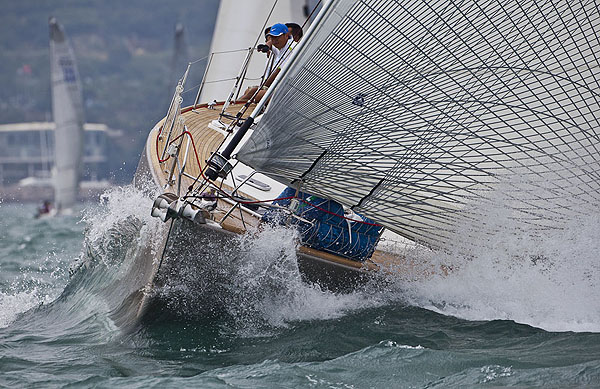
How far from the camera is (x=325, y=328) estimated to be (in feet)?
14.3

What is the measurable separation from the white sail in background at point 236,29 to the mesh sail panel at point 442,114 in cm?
357

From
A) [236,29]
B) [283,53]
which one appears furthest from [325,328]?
[236,29]

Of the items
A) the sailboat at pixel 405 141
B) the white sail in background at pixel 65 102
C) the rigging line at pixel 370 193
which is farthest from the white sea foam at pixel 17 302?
the white sail in background at pixel 65 102

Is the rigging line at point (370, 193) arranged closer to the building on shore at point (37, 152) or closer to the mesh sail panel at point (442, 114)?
the mesh sail panel at point (442, 114)

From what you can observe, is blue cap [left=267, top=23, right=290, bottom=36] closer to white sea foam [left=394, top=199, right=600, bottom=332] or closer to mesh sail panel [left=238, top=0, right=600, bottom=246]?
mesh sail panel [left=238, top=0, right=600, bottom=246]

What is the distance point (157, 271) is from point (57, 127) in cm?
1495

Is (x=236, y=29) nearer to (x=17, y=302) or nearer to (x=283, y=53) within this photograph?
(x=283, y=53)

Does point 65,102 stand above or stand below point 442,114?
above

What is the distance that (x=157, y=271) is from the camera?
4.34m

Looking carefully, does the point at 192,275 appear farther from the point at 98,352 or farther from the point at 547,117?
the point at 547,117

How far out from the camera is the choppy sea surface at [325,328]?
3641 mm

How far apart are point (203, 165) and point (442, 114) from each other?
1.63 metres

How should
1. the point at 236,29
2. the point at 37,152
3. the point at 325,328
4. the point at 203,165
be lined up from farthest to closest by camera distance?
the point at 37,152
the point at 236,29
the point at 203,165
the point at 325,328

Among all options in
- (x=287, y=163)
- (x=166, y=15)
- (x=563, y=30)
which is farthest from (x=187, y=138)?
(x=166, y=15)
